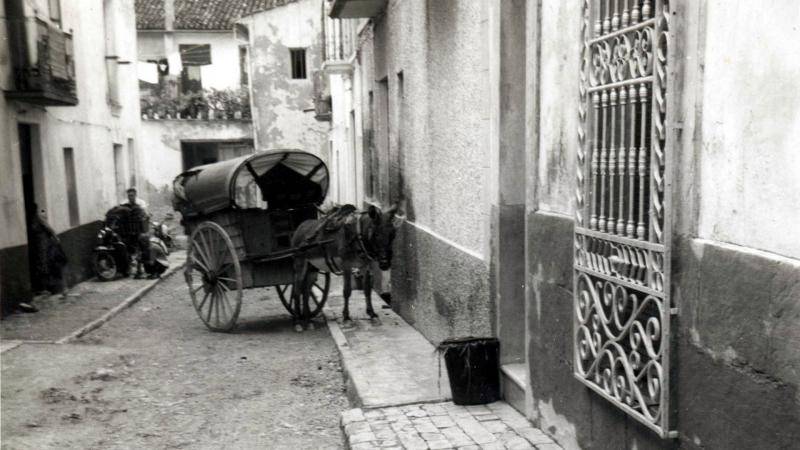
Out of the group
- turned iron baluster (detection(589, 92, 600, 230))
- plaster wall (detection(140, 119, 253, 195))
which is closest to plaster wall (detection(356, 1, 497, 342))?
turned iron baluster (detection(589, 92, 600, 230))

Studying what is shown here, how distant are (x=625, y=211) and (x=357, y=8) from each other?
8443 millimetres

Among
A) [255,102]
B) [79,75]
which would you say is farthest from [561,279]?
[255,102]

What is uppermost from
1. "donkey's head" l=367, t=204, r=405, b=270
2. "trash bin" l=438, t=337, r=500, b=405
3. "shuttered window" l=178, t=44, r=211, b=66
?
"shuttered window" l=178, t=44, r=211, b=66

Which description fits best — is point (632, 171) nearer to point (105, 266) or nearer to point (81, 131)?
point (105, 266)

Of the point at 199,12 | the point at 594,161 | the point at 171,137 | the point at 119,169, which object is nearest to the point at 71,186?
the point at 119,169

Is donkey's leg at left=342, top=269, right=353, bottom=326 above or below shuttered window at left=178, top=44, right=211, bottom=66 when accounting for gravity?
below

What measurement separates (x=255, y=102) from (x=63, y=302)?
20.7 m

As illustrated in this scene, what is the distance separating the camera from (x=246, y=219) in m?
10.0

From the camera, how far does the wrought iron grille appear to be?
10.4 feet

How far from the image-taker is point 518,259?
5.50 metres

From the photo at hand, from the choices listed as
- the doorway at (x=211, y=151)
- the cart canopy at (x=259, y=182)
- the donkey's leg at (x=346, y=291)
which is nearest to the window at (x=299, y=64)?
the doorway at (x=211, y=151)

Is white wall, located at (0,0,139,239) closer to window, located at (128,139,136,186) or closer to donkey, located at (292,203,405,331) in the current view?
window, located at (128,139,136,186)

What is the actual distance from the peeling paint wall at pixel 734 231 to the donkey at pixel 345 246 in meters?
5.19

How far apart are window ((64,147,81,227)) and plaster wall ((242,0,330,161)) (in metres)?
17.1
